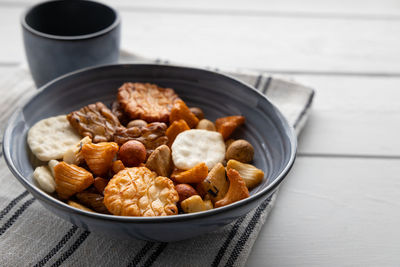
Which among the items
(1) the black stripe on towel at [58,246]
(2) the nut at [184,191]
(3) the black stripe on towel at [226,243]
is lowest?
(1) the black stripe on towel at [58,246]

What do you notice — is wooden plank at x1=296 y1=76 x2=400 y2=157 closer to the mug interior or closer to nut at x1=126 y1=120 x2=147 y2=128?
nut at x1=126 y1=120 x2=147 y2=128

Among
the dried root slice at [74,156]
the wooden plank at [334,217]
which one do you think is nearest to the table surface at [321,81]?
the wooden plank at [334,217]

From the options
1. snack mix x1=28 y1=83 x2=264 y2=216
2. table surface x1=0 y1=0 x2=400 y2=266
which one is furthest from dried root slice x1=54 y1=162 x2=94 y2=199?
table surface x1=0 y1=0 x2=400 y2=266

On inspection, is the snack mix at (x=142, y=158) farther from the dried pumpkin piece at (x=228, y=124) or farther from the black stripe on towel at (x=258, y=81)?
the black stripe on towel at (x=258, y=81)

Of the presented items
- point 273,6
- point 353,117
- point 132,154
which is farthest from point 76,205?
point 273,6

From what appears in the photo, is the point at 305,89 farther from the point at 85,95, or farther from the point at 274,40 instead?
the point at 85,95

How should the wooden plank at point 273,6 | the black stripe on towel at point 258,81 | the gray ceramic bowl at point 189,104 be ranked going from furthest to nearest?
the wooden plank at point 273,6, the black stripe on towel at point 258,81, the gray ceramic bowl at point 189,104
